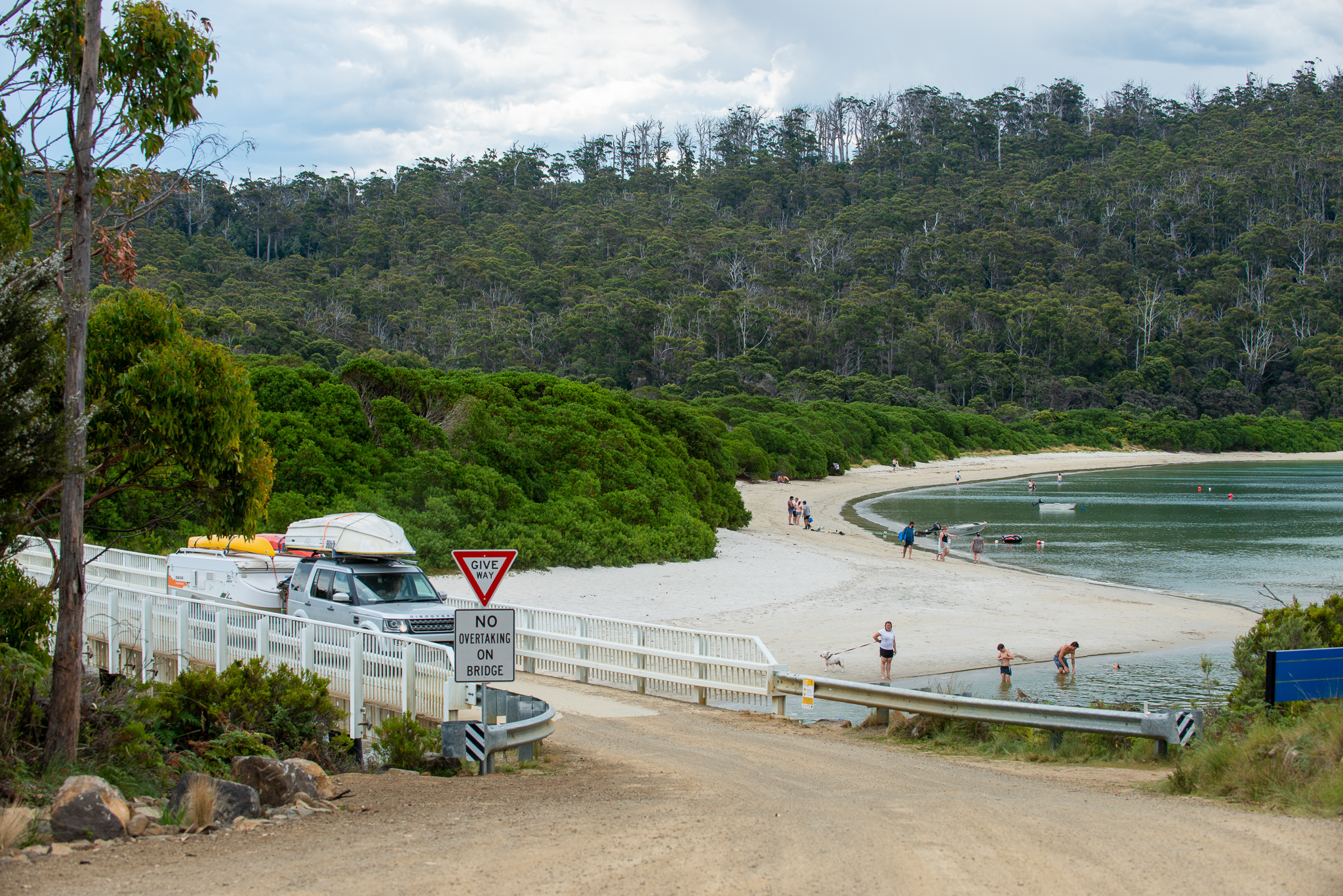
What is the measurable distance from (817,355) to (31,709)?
4595 inches

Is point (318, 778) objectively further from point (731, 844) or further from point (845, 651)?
point (845, 651)

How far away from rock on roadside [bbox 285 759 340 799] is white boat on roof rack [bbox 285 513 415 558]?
7210 millimetres

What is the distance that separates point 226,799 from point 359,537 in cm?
823

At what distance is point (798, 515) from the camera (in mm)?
43562

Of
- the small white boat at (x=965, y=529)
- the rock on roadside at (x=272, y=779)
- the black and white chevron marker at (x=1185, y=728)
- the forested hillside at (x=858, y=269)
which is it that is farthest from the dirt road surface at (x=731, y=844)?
the forested hillside at (x=858, y=269)

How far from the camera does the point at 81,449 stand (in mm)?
7402

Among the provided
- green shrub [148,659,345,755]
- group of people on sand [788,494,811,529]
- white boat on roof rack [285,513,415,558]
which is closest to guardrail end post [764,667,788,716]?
white boat on roof rack [285,513,415,558]

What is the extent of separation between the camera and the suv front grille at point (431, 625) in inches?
540

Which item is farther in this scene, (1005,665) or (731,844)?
(1005,665)

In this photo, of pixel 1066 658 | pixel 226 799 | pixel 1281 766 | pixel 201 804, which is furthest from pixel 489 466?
pixel 1281 766

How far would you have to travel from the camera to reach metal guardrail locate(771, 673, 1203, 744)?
1040 cm

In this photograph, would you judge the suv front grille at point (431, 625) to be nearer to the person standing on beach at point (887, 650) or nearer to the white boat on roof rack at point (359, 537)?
the white boat on roof rack at point (359, 537)

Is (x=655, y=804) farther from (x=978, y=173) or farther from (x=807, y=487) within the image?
(x=978, y=173)

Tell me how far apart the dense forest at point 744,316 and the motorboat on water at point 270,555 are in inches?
212
